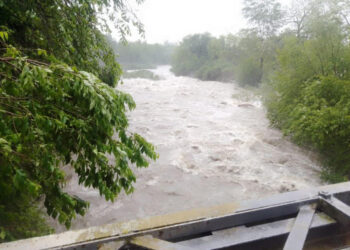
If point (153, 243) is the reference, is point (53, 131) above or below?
above

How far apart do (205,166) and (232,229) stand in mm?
7289

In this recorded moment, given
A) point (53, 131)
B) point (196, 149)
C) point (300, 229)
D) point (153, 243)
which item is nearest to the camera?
point (153, 243)

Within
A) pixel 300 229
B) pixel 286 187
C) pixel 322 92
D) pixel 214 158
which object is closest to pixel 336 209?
pixel 300 229

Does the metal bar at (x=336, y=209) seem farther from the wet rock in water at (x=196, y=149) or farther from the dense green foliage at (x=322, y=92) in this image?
the wet rock in water at (x=196, y=149)

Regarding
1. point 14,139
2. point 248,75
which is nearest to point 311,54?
point 14,139

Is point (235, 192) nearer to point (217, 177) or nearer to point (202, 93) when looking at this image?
point (217, 177)

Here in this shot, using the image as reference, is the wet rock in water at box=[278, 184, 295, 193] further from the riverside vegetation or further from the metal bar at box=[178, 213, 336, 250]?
the metal bar at box=[178, 213, 336, 250]

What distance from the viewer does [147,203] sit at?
22.3ft

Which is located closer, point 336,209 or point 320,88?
point 336,209

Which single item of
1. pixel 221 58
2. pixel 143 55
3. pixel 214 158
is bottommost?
pixel 214 158

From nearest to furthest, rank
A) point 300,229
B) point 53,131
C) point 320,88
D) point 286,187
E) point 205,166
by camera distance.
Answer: point 300,229
point 53,131
point 286,187
point 320,88
point 205,166

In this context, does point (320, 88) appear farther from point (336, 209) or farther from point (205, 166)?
point (336, 209)

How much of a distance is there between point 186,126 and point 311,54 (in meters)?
6.29

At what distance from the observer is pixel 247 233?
1577 mm
